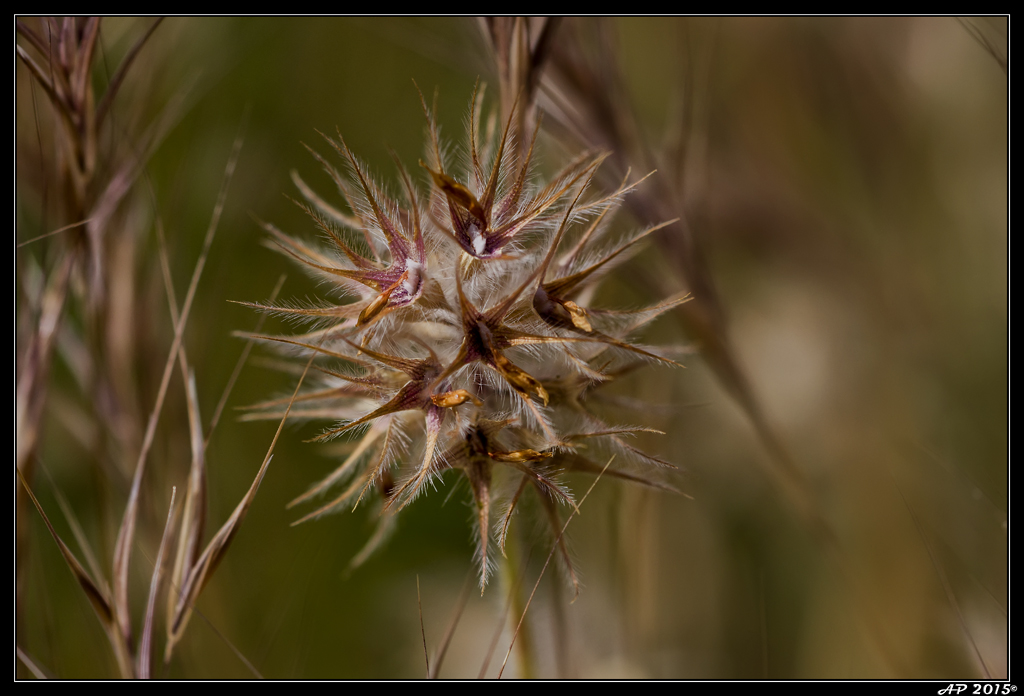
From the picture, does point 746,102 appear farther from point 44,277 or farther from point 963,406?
point 44,277

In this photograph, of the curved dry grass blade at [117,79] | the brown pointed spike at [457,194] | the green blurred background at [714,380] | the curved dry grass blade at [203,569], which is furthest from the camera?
the green blurred background at [714,380]

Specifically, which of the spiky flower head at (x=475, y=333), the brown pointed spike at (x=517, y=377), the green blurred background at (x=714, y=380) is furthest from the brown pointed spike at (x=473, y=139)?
the green blurred background at (x=714, y=380)

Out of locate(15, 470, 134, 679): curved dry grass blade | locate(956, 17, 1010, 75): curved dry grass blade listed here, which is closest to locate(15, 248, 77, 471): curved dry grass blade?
locate(15, 470, 134, 679): curved dry grass blade

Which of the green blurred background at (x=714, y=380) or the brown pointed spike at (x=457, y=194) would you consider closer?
the brown pointed spike at (x=457, y=194)

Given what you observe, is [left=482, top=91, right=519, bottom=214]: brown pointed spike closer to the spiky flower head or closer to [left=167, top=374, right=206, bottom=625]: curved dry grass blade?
the spiky flower head

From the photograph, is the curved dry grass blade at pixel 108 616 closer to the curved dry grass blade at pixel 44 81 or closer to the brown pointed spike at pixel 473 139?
the curved dry grass blade at pixel 44 81

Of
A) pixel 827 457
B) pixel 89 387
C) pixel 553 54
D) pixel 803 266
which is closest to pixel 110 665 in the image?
pixel 89 387

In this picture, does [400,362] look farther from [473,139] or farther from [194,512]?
[194,512]
